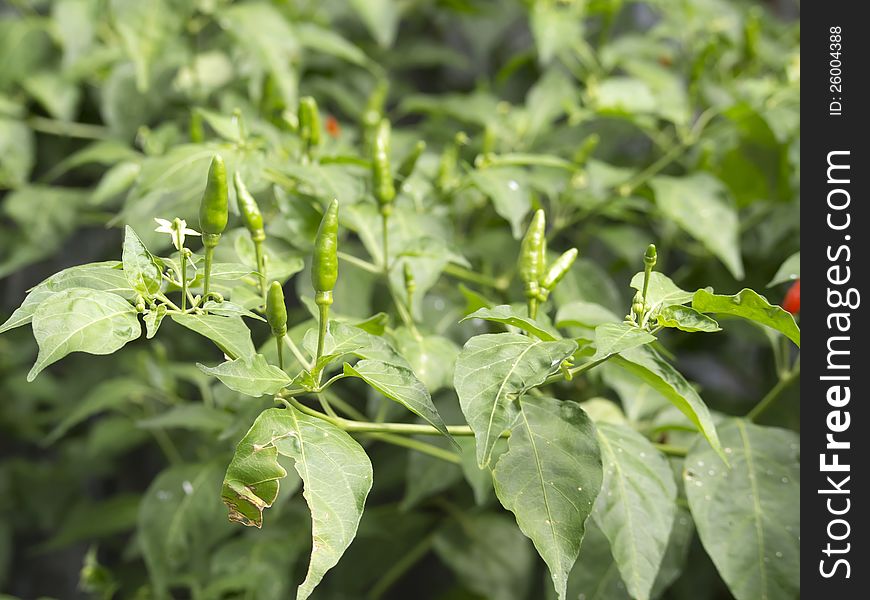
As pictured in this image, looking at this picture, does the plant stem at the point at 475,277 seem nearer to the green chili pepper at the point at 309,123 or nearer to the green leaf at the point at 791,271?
the green chili pepper at the point at 309,123

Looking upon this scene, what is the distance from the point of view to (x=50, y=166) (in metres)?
1.49

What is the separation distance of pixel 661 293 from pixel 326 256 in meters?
0.25

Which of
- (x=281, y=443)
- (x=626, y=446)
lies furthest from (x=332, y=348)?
(x=626, y=446)

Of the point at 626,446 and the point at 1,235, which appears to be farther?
the point at 1,235

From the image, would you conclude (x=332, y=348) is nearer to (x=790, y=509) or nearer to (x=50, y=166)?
(x=790, y=509)

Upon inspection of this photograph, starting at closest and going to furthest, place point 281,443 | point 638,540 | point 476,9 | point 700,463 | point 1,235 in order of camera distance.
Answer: point 281,443 → point 638,540 → point 700,463 → point 1,235 → point 476,9

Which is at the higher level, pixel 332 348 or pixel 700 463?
pixel 332 348

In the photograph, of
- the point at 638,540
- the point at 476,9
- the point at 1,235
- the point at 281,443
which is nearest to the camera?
the point at 281,443

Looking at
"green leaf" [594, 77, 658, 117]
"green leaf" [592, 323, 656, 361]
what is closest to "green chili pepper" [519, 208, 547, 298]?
"green leaf" [592, 323, 656, 361]

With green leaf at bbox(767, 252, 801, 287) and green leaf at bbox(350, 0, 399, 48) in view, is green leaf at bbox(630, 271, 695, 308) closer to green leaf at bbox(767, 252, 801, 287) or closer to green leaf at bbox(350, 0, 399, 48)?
green leaf at bbox(767, 252, 801, 287)

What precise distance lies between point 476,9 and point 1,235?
33.3 inches

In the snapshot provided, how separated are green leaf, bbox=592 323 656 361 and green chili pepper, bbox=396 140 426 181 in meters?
0.38

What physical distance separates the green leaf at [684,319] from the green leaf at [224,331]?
0.30 metres
